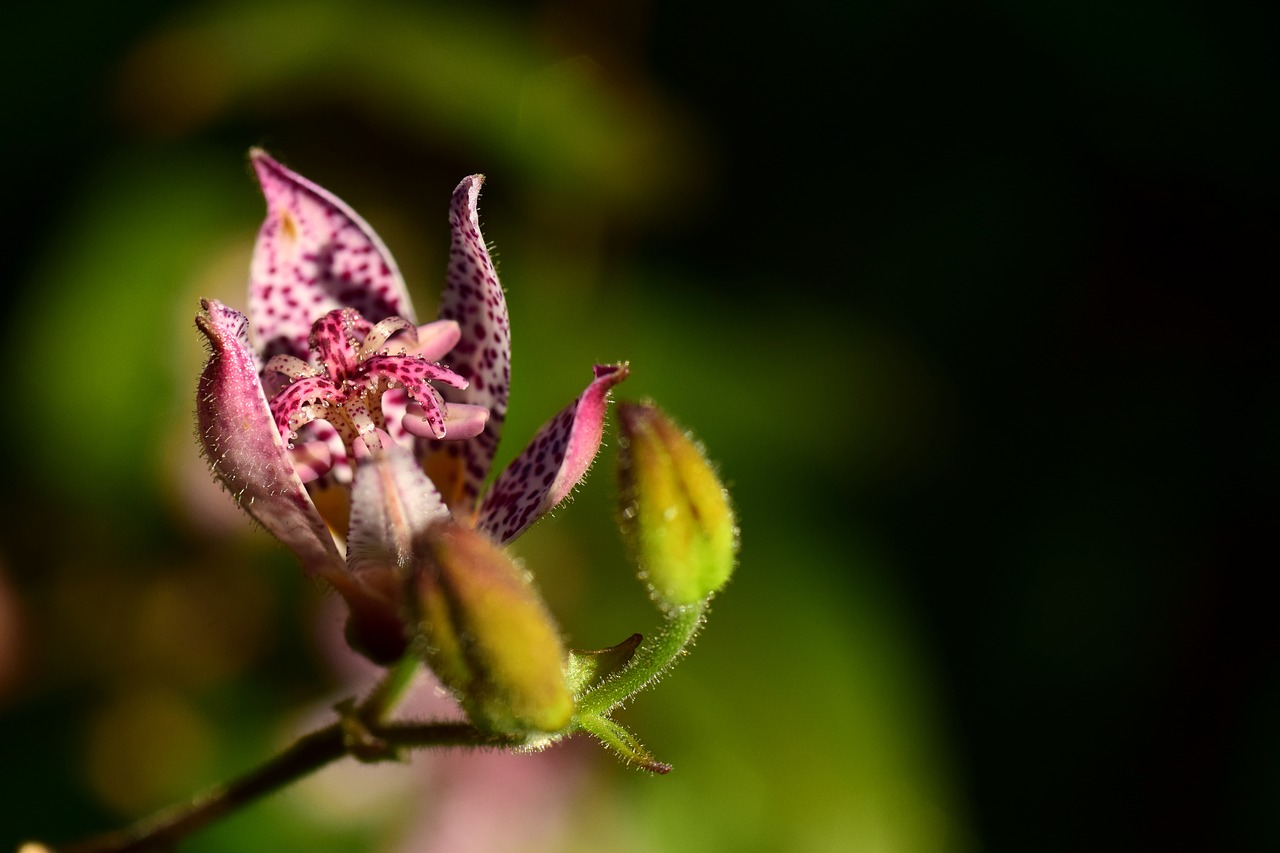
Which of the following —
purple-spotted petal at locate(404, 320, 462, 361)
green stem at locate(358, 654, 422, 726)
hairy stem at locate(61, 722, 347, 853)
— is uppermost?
purple-spotted petal at locate(404, 320, 462, 361)

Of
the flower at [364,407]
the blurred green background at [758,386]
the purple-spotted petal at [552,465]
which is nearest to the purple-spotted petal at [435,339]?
the flower at [364,407]

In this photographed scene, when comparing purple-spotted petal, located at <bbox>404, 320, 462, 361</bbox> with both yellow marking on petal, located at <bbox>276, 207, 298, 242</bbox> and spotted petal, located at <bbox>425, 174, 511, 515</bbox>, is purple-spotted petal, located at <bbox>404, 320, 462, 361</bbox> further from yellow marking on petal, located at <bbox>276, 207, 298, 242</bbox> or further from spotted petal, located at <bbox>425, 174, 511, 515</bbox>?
yellow marking on petal, located at <bbox>276, 207, 298, 242</bbox>

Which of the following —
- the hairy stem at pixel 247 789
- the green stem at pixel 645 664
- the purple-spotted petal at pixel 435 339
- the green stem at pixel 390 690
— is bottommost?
the hairy stem at pixel 247 789

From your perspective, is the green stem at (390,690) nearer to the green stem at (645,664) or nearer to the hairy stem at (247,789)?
the hairy stem at (247,789)

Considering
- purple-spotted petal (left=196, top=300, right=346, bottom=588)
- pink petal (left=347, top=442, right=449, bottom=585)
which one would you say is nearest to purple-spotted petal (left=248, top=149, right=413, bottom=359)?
purple-spotted petal (left=196, top=300, right=346, bottom=588)

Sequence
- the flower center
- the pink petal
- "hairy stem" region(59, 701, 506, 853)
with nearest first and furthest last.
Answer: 1. the pink petal
2. "hairy stem" region(59, 701, 506, 853)
3. the flower center

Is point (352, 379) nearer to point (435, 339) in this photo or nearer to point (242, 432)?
point (435, 339)
